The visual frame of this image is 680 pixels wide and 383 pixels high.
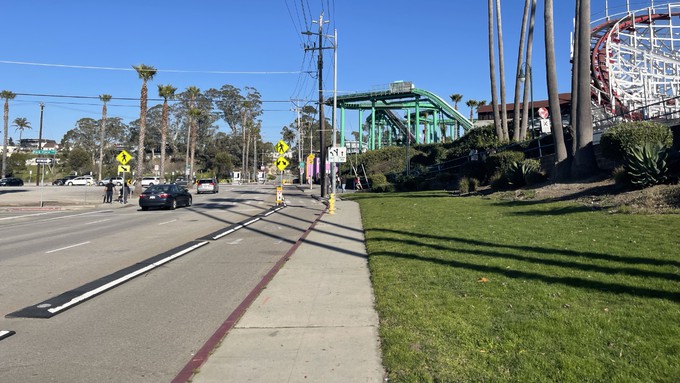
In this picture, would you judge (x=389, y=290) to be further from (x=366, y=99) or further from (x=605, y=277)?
(x=366, y=99)

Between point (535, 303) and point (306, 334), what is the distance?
8.57 feet

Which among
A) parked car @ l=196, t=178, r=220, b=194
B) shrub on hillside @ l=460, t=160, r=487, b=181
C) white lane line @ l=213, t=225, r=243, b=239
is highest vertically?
shrub on hillside @ l=460, t=160, r=487, b=181

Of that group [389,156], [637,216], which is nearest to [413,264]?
[637,216]

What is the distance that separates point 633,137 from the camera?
56.2ft

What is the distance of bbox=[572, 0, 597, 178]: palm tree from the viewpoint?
2034 cm

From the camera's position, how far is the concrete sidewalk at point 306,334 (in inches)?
175

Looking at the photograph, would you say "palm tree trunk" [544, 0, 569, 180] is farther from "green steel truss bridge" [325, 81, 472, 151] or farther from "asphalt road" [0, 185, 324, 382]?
"green steel truss bridge" [325, 81, 472, 151]

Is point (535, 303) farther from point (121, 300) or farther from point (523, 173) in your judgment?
point (523, 173)

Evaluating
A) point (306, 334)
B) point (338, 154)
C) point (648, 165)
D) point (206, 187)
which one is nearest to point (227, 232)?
point (306, 334)

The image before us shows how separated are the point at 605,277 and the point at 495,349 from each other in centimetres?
322

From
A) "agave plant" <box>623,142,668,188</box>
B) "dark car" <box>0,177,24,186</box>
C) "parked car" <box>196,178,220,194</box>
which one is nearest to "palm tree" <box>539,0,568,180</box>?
"agave plant" <box>623,142,668,188</box>

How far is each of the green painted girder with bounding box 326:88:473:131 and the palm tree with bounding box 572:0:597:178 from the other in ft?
177

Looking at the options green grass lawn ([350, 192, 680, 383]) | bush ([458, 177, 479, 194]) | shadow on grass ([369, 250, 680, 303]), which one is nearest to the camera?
green grass lawn ([350, 192, 680, 383])

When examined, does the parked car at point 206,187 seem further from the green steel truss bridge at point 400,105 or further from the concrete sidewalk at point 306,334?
the concrete sidewalk at point 306,334
